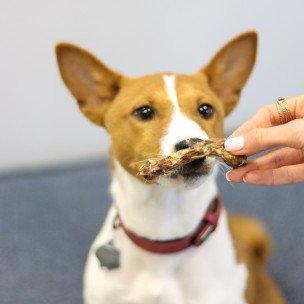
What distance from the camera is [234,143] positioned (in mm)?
780


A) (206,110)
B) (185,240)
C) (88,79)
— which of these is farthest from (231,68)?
(185,240)

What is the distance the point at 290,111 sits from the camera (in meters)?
0.90

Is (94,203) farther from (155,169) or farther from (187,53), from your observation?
(155,169)

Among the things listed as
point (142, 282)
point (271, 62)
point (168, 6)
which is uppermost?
point (168, 6)

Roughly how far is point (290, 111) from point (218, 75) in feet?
1.19

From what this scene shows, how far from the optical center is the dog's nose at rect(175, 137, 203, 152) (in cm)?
79

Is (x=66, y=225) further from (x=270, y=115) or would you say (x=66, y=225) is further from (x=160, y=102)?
(x=270, y=115)

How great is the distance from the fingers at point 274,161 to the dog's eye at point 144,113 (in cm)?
28

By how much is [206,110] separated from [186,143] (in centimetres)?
28

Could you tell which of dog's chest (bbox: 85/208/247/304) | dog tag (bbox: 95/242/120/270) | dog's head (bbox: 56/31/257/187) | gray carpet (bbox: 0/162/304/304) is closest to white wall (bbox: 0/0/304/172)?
gray carpet (bbox: 0/162/304/304)

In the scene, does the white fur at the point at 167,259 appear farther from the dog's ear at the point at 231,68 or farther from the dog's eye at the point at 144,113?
the dog's ear at the point at 231,68

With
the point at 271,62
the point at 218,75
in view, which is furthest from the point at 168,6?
the point at 218,75

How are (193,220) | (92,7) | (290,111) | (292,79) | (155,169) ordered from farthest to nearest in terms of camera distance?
(92,7), (292,79), (193,220), (290,111), (155,169)

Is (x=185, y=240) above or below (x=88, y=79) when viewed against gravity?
below
